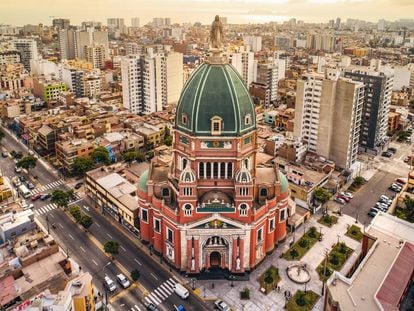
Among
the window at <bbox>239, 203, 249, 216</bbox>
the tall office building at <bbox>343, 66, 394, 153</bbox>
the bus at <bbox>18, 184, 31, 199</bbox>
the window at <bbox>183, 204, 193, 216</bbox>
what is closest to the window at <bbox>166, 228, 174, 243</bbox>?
the window at <bbox>183, 204, 193, 216</bbox>

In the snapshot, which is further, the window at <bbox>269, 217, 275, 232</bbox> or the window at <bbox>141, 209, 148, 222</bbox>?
the window at <bbox>141, 209, 148, 222</bbox>

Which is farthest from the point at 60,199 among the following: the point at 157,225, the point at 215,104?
the point at 215,104

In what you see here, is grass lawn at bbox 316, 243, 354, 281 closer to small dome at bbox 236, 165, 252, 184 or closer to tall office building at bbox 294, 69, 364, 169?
small dome at bbox 236, 165, 252, 184

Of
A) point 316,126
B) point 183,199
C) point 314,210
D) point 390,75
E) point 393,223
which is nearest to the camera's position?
point 183,199

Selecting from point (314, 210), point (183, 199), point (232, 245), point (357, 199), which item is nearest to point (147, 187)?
point (183, 199)

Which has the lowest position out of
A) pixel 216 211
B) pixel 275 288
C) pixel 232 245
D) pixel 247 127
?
pixel 275 288

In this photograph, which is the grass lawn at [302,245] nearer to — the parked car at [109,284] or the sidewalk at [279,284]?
the sidewalk at [279,284]

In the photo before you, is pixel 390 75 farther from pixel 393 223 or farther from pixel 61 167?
pixel 61 167
